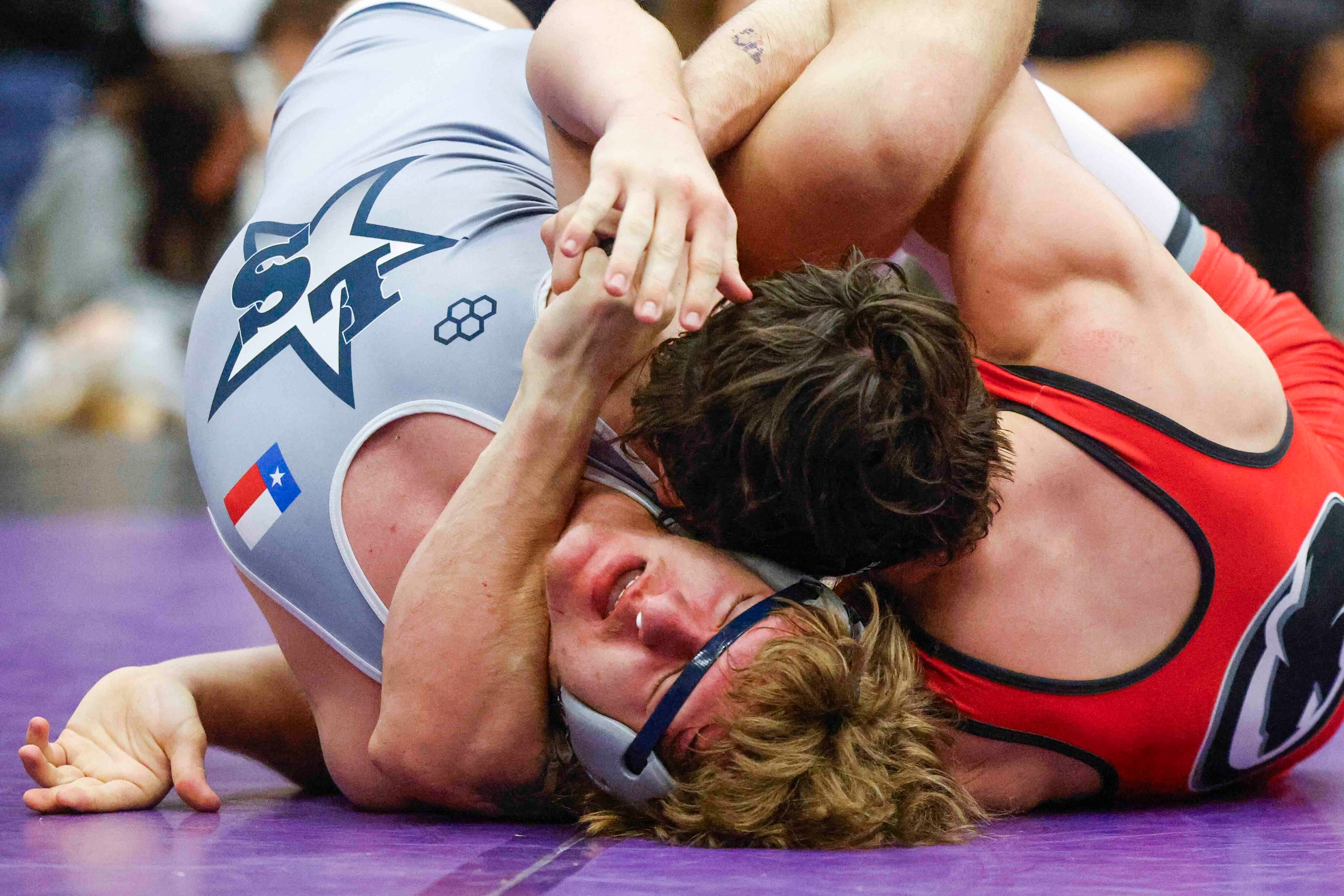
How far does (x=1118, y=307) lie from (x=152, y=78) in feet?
→ 24.7

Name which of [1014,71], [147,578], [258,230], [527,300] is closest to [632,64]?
[527,300]

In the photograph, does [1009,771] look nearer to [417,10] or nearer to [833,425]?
[833,425]

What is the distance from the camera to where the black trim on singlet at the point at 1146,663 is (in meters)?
1.75

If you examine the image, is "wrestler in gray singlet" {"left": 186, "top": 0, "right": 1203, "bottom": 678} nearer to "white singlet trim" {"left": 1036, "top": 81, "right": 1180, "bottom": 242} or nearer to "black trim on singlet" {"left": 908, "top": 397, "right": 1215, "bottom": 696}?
"white singlet trim" {"left": 1036, "top": 81, "right": 1180, "bottom": 242}

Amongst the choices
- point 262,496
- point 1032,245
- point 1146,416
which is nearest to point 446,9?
point 262,496

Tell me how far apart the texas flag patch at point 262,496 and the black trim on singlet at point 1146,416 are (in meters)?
0.98

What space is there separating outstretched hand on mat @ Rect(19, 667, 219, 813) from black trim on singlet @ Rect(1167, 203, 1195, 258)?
1.73 metres

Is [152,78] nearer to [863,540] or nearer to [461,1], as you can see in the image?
[461,1]

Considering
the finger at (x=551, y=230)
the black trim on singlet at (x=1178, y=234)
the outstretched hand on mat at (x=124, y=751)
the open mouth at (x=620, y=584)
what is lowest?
the outstretched hand on mat at (x=124, y=751)

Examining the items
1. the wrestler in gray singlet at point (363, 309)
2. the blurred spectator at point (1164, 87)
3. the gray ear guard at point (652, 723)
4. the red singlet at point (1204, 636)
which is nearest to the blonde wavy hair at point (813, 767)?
the gray ear guard at point (652, 723)

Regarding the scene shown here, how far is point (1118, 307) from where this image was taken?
1836mm

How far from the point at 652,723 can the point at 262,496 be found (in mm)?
702

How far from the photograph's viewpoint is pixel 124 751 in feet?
6.44

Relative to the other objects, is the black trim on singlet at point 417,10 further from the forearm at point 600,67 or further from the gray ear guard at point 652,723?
the gray ear guard at point 652,723
